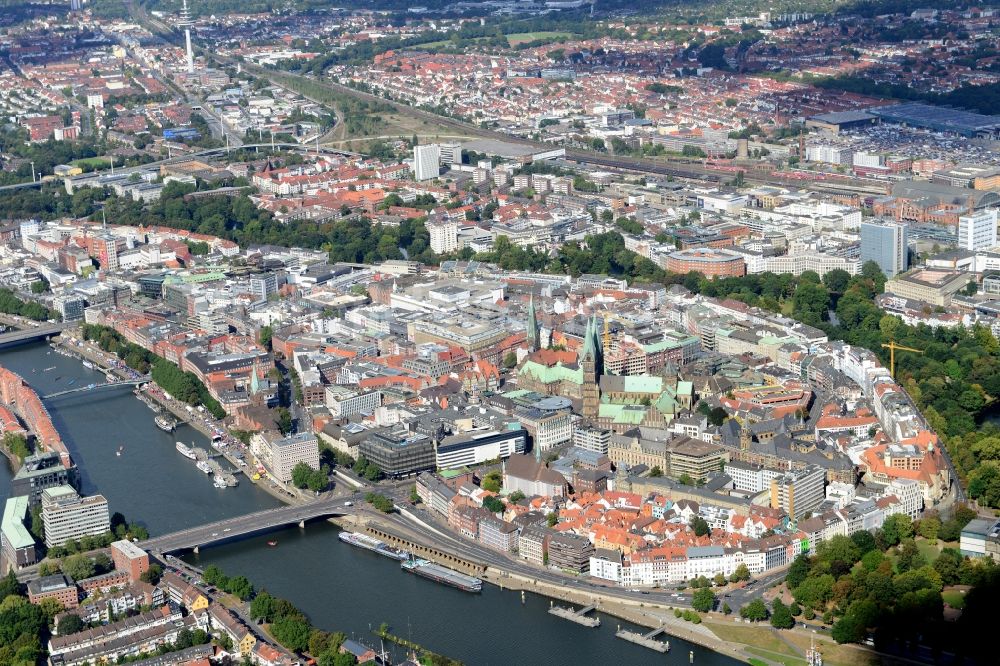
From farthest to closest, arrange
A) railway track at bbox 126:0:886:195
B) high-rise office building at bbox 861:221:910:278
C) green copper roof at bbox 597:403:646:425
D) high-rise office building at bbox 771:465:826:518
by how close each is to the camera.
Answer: railway track at bbox 126:0:886:195 → high-rise office building at bbox 861:221:910:278 → green copper roof at bbox 597:403:646:425 → high-rise office building at bbox 771:465:826:518

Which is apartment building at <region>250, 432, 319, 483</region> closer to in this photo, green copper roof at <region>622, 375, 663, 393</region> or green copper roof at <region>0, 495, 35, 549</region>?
green copper roof at <region>0, 495, 35, 549</region>

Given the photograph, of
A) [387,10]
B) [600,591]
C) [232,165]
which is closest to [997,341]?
[600,591]

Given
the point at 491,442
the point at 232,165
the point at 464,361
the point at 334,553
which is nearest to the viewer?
the point at 334,553

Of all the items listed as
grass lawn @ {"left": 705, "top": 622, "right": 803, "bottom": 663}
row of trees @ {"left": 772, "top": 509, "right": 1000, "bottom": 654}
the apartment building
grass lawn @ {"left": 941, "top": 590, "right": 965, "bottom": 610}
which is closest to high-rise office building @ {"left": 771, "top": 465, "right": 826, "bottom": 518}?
row of trees @ {"left": 772, "top": 509, "right": 1000, "bottom": 654}

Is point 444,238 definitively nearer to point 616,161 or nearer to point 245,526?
point 616,161

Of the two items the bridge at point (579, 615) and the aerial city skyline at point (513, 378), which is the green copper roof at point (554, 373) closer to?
the aerial city skyline at point (513, 378)

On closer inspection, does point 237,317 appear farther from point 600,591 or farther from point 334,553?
point 600,591

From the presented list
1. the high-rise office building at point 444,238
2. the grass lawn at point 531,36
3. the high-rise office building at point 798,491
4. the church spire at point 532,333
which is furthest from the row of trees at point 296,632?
the grass lawn at point 531,36
